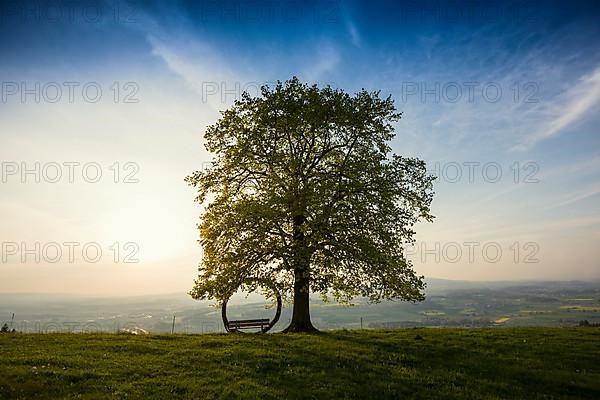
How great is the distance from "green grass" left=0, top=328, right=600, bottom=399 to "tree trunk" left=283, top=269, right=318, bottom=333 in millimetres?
3699

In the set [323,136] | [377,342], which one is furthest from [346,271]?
[323,136]

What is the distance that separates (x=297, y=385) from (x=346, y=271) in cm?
1449

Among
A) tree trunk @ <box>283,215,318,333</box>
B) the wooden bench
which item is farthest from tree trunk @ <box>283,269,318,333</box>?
the wooden bench

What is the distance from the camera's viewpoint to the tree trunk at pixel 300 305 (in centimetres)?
3269

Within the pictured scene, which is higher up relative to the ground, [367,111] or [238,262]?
[367,111]

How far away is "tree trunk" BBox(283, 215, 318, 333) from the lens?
Answer: 31.8 m

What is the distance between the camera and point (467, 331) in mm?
31734

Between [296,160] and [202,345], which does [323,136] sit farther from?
[202,345]

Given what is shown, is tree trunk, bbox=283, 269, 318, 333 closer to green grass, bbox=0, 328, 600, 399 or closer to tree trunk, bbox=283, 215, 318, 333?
tree trunk, bbox=283, 215, 318, 333

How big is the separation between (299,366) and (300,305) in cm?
1225

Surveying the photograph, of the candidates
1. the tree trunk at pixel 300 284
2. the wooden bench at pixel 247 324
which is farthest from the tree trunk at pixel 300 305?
the wooden bench at pixel 247 324

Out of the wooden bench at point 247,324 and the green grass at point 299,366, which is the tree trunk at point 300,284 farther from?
the green grass at point 299,366

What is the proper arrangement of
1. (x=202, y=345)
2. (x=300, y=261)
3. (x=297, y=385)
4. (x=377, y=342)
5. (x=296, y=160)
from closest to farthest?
(x=297, y=385)
(x=202, y=345)
(x=377, y=342)
(x=300, y=261)
(x=296, y=160)

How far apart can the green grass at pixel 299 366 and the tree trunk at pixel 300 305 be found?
146 inches
